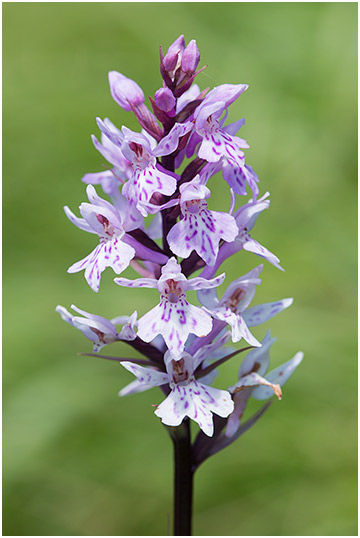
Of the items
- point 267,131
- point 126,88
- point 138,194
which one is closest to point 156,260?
point 138,194

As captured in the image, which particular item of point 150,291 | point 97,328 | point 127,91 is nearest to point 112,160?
point 127,91

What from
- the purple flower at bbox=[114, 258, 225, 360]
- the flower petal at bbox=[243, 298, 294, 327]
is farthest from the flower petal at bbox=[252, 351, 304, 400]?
the purple flower at bbox=[114, 258, 225, 360]

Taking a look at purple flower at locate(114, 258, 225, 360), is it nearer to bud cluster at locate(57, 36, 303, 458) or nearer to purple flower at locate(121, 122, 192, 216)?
bud cluster at locate(57, 36, 303, 458)

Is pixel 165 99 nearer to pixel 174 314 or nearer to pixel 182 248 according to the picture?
pixel 182 248

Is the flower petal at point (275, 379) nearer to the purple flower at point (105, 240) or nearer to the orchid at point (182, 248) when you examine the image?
the orchid at point (182, 248)

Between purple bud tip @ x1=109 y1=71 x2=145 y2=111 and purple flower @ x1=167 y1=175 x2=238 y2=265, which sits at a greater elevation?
purple bud tip @ x1=109 y1=71 x2=145 y2=111

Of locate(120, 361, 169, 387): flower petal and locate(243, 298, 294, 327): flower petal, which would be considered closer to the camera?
locate(120, 361, 169, 387): flower petal

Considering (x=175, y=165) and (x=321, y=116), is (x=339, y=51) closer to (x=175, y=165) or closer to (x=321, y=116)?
(x=321, y=116)

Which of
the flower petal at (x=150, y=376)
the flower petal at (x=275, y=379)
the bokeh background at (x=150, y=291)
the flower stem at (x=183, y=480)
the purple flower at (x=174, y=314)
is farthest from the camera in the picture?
the bokeh background at (x=150, y=291)

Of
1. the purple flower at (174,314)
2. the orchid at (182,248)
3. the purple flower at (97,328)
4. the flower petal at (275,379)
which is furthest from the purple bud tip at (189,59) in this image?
the flower petal at (275,379)
